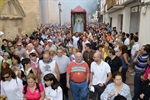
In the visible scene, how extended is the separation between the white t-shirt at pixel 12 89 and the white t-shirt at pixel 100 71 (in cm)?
176

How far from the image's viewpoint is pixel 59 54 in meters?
5.02

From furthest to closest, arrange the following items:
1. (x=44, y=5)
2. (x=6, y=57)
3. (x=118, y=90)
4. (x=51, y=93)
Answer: (x=44, y=5) → (x=6, y=57) → (x=51, y=93) → (x=118, y=90)

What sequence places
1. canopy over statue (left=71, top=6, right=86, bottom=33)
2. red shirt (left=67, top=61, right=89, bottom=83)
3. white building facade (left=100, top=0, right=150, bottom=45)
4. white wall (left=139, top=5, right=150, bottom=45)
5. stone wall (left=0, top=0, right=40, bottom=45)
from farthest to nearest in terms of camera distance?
canopy over statue (left=71, top=6, right=86, bottom=33)
stone wall (left=0, top=0, right=40, bottom=45)
white building facade (left=100, top=0, right=150, bottom=45)
white wall (left=139, top=5, right=150, bottom=45)
red shirt (left=67, top=61, right=89, bottom=83)

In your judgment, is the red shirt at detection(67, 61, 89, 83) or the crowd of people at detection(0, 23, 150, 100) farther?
the red shirt at detection(67, 61, 89, 83)

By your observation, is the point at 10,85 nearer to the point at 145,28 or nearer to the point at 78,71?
the point at 78,71

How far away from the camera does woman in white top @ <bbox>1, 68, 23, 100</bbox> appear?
3.72m

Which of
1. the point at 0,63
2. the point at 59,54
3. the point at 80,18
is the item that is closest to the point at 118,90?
the point at 59,54

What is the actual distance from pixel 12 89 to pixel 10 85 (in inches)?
3.7

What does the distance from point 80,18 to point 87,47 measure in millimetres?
11514

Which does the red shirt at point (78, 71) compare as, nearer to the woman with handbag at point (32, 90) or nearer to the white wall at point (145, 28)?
the woman with handbag at point (32, 90)

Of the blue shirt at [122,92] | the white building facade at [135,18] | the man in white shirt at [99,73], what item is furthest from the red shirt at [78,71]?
the white building facade at [135,18]

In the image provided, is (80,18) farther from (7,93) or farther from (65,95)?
(7,93)

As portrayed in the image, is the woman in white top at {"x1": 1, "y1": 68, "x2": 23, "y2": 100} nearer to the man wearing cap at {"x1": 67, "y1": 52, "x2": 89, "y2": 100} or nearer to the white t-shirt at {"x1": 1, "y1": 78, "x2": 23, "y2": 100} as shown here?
the white t-shirt at {"x1": 1, "y1": 78, "x2": 23, "y2": 100}

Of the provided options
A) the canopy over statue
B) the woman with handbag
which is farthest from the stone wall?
the woman with handbag
